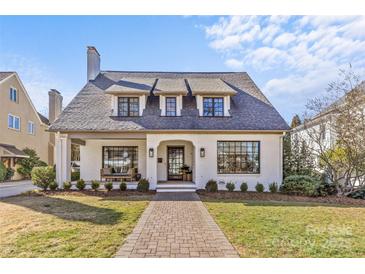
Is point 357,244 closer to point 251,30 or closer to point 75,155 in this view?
point 251,30

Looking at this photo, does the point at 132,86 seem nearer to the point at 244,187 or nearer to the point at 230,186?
the point at 230,186

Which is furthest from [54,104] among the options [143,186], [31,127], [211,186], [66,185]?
[211,186]

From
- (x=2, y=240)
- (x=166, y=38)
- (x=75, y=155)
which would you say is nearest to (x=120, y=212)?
(x=2, y=240)

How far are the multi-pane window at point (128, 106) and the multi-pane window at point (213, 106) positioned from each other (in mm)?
4046

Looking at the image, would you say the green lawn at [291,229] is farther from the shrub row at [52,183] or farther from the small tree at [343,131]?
the shrub row at [52,183]

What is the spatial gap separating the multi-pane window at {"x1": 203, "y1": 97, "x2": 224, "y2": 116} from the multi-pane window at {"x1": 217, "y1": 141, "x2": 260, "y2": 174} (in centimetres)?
193

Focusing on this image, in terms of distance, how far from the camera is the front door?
54.7ft

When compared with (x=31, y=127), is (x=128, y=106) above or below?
above

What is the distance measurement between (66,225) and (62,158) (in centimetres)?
767

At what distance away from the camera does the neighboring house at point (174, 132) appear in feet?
46.0

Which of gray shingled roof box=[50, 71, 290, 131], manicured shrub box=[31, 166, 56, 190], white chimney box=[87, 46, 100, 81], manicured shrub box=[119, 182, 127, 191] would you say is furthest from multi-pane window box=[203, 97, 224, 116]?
manicured shrub box=[31, 166, 56, 190]

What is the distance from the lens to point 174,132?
14078mm
